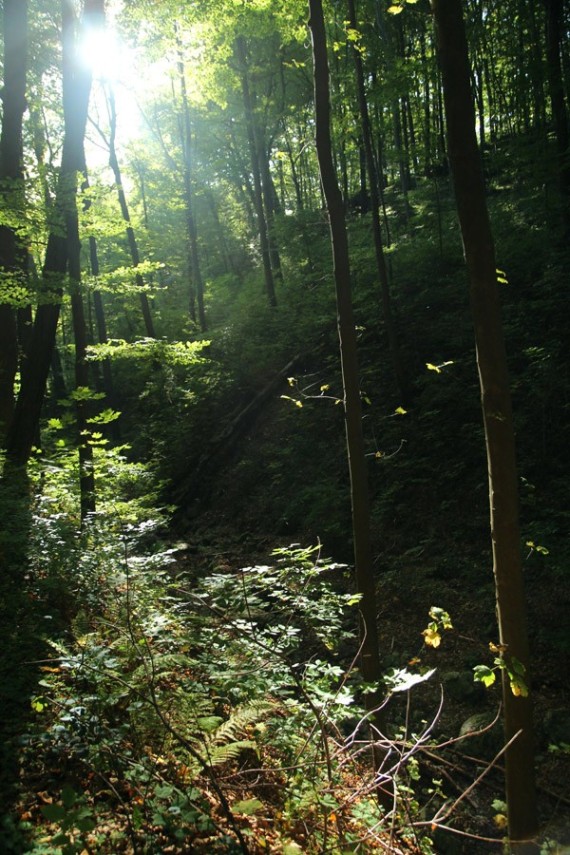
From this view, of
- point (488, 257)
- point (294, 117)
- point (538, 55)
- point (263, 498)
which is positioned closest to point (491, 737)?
point (488, 257)

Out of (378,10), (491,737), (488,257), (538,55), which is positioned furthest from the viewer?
(378,10)

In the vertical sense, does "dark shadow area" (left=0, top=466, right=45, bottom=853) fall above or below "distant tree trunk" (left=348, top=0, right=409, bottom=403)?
below

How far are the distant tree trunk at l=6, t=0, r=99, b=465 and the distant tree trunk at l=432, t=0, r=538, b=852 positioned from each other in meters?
6.64

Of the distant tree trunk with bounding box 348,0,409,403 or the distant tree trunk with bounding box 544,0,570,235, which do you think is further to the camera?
the distant tree trunk with bounding box 544,0,570,235

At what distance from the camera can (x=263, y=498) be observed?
41.9 ft

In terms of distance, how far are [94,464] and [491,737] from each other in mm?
6806

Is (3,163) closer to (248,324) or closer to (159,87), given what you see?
(248,324)

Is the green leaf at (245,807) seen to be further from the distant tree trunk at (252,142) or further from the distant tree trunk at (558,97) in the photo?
the distant tree trunk at (252,142)

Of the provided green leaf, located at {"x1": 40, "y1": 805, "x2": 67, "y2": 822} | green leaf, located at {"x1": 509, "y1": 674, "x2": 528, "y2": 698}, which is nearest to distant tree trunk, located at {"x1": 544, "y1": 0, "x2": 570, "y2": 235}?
green leaf, located at {"x1": 509, "y1": 674, "x2": 528, "y2": 698}

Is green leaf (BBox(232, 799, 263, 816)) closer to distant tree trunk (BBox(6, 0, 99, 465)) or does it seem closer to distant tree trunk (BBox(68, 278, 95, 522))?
distant tree trunk (BBox(68, 278, 95, 522))

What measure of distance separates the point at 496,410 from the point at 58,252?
799 cm

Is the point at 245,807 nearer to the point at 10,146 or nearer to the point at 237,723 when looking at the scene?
the point at 237,723

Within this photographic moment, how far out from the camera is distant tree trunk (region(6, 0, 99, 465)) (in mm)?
8328

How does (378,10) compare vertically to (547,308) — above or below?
above
